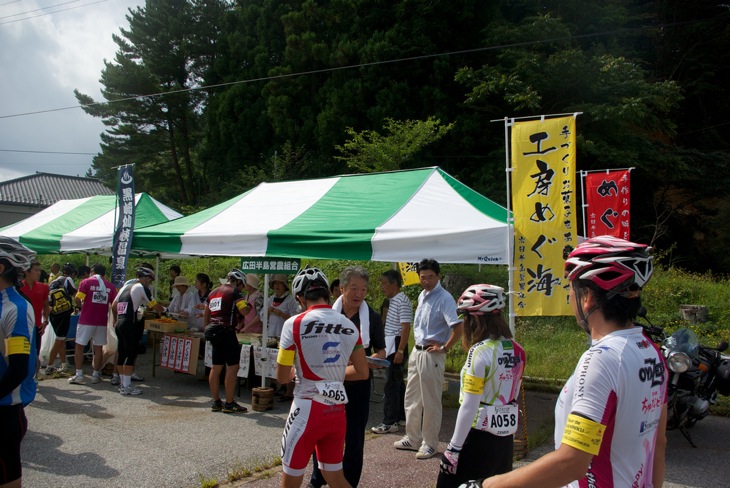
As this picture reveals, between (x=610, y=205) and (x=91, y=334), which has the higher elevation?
(x=610, y=205)

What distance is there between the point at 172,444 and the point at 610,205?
8.72 meters

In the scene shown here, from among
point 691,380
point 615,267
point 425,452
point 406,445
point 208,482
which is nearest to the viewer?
point 615,267

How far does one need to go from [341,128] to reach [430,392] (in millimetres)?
18348

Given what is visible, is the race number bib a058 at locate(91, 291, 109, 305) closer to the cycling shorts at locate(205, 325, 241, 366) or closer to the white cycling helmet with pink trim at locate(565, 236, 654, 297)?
the cycling shorts at locate(205, 325, 241, 366)

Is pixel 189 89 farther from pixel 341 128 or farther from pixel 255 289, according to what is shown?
pixel 255 289

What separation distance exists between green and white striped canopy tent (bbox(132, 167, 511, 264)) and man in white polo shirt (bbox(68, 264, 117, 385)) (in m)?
0.90

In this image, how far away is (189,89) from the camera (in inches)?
1038

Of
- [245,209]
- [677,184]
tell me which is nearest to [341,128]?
[677,184]

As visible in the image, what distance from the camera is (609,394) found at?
5.43 feet

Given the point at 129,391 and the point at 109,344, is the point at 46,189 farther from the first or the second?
the point at 129,391

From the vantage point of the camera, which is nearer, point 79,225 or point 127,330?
point 127,330

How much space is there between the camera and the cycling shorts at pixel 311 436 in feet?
10.6

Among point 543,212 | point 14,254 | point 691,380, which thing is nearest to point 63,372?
point 14,254

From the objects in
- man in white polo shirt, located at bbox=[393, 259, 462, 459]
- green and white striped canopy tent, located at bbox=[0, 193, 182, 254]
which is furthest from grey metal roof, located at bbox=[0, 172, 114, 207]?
man in white polo shirt, located at bbox=[393, 259, 462, 459]
